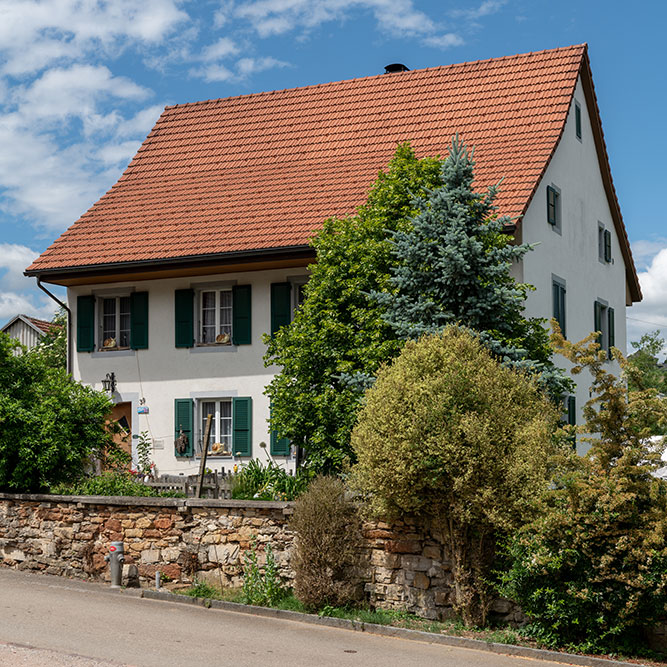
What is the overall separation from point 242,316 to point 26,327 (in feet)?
107

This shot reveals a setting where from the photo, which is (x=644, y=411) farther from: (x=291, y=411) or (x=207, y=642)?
(x=291, y=411)

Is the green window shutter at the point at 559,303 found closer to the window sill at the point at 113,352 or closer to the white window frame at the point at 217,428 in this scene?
the white window frame at the point at 217,428

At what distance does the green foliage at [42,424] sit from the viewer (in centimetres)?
1705

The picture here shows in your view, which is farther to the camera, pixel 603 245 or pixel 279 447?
pixel 603 245

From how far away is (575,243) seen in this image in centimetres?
2508

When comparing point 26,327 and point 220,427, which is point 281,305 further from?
point 26,327

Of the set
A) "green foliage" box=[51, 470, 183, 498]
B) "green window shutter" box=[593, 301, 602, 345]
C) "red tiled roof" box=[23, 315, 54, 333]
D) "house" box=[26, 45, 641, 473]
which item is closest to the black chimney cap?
"house" box=[26, 45, 641, 473]

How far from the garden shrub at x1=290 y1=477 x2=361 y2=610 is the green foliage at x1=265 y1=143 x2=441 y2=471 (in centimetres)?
318

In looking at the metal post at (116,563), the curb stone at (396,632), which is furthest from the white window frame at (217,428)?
the curb stone at (396,632)

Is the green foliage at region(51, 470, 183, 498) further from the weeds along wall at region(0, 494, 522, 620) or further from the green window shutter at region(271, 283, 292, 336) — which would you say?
the green window shutter at region(271, 283, 292, 336)

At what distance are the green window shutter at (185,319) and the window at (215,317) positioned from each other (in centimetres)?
27

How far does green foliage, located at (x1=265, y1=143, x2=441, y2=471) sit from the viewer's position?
16844 millimetres

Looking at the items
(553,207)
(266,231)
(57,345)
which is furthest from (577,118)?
(57,345)

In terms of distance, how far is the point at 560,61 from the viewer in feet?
82.2
